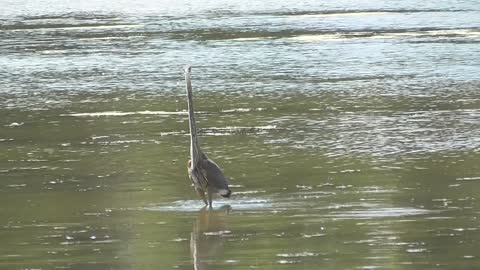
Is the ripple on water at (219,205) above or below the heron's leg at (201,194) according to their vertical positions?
below

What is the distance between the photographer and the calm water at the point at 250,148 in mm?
9367

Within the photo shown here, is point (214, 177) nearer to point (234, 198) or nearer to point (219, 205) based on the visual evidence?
point (219, 205)

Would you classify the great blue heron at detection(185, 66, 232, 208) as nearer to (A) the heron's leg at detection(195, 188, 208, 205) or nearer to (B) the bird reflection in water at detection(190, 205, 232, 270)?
(A) the heron's leg at detection(195, 188, 208, 205)

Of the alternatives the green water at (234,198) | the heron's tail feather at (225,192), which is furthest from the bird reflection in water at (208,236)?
the heron's tail feather at (225,192)

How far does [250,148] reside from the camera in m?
14.5

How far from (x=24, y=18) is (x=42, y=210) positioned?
2774cm

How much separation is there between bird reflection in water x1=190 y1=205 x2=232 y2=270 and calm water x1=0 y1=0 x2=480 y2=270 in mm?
23

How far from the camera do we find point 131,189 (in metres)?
12.2

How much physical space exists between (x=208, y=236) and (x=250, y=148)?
180 inches

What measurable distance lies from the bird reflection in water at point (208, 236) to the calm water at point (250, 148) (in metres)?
0.02

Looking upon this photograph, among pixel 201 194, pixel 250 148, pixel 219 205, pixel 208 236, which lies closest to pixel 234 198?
pixel 219 205

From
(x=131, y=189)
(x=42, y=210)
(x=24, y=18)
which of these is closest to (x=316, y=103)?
(x=131, y=189)

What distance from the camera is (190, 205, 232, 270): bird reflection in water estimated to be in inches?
355

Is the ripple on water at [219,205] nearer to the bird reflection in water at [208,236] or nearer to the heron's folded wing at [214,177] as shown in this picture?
the bird reflection in water at [208,236]
